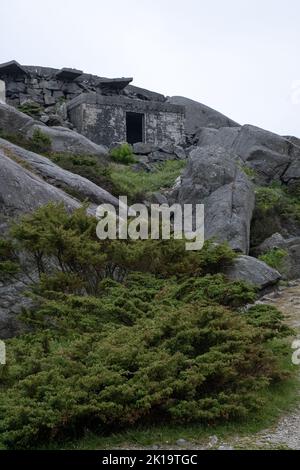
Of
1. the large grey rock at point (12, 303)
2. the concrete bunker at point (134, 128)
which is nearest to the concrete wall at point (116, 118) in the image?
the concrete bunker at point (134, 128)

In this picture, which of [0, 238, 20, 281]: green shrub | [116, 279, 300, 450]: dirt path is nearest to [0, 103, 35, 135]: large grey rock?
[0, 238, 20, 281]: green shrub

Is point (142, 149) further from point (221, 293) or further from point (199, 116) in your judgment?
point (221, 293)

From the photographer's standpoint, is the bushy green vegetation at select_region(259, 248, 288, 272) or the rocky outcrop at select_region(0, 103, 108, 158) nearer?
the bushy green vegetation at select_region(259, 248, 288, 272)

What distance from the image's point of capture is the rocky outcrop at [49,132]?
18484mm

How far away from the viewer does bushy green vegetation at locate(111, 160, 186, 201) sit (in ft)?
50.6

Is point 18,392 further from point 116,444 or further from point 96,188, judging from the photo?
point 96,188

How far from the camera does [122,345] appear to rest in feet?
18.8

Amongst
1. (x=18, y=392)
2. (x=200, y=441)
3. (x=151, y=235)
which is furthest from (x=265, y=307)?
(x=18, y=392)

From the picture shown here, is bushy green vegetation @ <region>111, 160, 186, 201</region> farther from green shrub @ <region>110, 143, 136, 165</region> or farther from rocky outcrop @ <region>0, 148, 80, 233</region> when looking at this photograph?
rocky outcrop @ <region>0, 148, 80, 233</region>

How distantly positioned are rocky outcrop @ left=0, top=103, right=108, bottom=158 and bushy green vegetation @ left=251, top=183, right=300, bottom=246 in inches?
229

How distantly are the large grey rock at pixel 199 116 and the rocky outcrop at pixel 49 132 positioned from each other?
980cm

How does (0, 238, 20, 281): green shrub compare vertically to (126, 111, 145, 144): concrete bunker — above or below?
below

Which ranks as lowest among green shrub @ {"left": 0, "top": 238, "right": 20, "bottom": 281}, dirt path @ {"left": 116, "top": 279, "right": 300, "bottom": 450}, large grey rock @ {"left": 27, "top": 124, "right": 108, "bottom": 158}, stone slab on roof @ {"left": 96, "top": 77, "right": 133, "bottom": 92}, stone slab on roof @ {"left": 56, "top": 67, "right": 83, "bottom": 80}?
dirt path @ {"left": 116, "top": 279, "right": 300, "bottom": 450}
